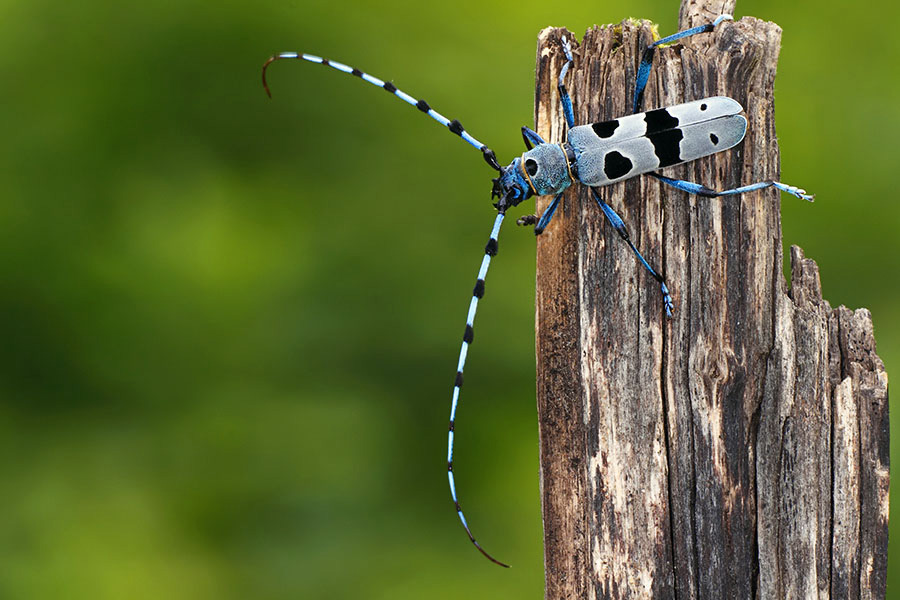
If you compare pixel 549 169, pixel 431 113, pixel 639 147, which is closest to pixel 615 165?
pixel 639 147

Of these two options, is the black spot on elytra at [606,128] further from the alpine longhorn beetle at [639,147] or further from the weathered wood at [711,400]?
the weathered wood at [711,400]

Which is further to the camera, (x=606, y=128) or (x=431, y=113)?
(x=431, y=113)

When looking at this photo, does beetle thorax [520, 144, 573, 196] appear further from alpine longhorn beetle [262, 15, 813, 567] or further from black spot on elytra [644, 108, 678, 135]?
black spot on elytra [644, 108, 678, 135]

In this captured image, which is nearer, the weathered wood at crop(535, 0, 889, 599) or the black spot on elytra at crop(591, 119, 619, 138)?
the weathered wood at crop(535, 0, 889, 599)

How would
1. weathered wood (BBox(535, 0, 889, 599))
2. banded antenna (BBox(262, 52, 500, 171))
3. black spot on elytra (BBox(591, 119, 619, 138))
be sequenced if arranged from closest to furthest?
weathered wood (BBox(535, 0, 889, 599)) < black spot on elytra (BBox(591, 119, 619, 138)) < banded antenna (BBox(262, 52, 500, 171))

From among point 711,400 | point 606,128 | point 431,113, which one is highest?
point 431,113

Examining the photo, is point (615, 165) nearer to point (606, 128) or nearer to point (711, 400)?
point (606, 128)

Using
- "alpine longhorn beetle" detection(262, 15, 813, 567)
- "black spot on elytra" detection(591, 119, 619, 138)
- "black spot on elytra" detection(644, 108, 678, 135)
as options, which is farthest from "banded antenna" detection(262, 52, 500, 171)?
"black spot on elytra" detection(644, 108, 678, 135)
